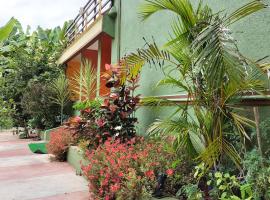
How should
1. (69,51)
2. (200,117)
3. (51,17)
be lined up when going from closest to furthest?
(200,117)
(69,51)
(51,17)

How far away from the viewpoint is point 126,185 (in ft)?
13.4

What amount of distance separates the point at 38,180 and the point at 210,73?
471 centimetres

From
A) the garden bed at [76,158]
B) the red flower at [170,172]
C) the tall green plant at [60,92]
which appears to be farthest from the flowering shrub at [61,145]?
the red flower at [170,172]

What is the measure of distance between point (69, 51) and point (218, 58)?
1158 centimetres

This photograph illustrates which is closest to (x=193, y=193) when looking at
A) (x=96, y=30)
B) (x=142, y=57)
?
(x=142, y=57)

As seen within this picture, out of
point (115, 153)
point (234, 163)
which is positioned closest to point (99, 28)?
point (115, 153)

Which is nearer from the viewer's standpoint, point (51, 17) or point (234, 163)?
point (234, 163)

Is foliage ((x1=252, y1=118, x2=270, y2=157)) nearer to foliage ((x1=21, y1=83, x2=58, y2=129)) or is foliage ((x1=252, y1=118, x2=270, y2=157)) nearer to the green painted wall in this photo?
the green painted wall

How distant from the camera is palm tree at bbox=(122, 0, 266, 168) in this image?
9.58ft

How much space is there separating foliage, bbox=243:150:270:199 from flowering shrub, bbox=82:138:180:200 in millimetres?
1096

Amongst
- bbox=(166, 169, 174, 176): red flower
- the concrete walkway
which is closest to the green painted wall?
bbox=(166, 169, 174, 176): red flower

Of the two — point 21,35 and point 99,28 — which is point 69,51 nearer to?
point 99,28

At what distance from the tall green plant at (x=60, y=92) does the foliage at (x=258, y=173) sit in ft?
33.8

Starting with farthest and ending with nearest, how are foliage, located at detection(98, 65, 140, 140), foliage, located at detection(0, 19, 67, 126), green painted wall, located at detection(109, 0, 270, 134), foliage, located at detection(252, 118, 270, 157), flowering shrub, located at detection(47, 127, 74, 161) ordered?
foliage, located at detection(0, 19, 67, 126) → flowering shrub, located at detection(47, 127, 74, 161) → foliage, located at detection(98, 65, 140, 140) → green painted wall, located at detection(109, 0, 270, 134) → foliage, located at detection(252, 118, 270, 157)
